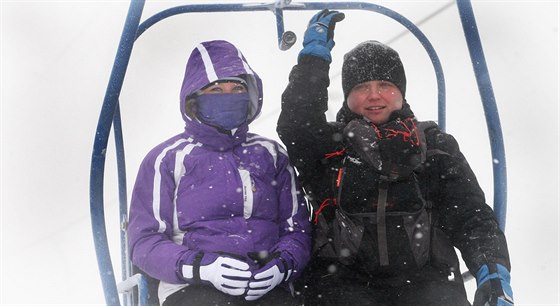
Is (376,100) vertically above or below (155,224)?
above

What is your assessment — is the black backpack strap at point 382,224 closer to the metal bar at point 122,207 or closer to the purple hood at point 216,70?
the purple hood at point 216,70

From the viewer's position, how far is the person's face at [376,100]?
9.03ft

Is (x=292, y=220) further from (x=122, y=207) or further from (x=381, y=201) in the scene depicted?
(x=122, y=207)

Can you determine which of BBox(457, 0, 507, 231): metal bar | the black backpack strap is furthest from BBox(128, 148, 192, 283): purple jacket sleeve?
BBox(457, 0, 507, 231): metal bar

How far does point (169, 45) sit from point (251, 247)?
1000cm

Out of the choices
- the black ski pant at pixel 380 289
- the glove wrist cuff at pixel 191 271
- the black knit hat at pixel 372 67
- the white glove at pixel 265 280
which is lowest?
the black ski pant at pixel 380 289

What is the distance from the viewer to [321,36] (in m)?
2.67

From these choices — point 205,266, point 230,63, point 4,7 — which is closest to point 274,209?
point 205,266

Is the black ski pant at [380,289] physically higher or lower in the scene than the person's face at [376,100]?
lower

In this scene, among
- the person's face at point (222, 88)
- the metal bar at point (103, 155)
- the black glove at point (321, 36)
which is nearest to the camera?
the metal bar at point (103, 155)

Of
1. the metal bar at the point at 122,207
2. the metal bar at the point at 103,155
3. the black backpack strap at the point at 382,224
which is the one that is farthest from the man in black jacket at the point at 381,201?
the metal bar at the point at 122,207

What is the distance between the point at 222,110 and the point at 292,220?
0.51 metres

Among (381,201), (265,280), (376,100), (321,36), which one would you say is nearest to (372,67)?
(376,100)

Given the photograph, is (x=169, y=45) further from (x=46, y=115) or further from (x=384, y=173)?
(x=384, y=173)
